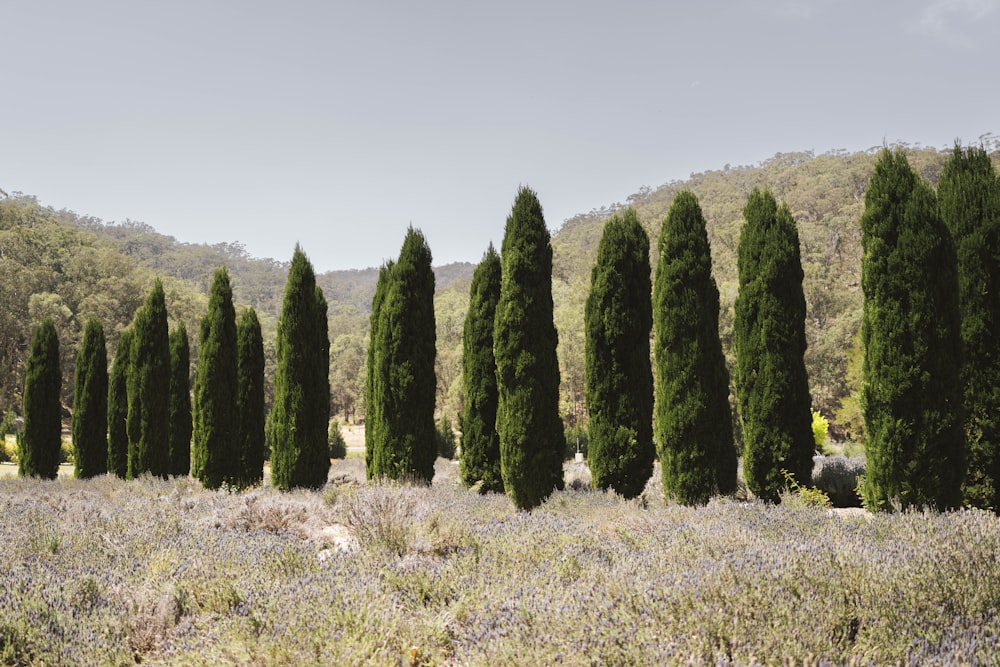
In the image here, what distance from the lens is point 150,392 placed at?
16.1 metres

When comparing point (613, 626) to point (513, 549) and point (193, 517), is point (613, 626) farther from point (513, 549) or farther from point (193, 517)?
point (193, 517)

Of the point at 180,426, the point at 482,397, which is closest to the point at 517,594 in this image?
the point at 482,397

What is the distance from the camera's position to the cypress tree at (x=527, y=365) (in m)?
10.4

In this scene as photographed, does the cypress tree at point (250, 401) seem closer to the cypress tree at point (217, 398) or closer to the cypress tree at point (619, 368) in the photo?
the cypress tree at point (217, 398)

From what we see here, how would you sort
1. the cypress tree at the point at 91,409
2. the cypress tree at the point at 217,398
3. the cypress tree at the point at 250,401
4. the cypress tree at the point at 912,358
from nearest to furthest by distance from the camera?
the cypress tree at the point at 912,358 → the cypress tree at the point at 217,398 → the cypress tree at the point at 250,401 → the cypress tree at the point at 91,409

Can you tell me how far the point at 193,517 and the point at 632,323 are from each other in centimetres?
721

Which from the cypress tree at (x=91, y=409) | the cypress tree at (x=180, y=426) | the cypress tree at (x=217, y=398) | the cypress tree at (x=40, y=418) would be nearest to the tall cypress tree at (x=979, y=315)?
the cypress tree at (x=217, y=398)

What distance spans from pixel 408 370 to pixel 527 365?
313 cm

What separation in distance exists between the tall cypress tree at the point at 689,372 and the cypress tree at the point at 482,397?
3855 millimetres

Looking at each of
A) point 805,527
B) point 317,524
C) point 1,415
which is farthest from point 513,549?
point 1,415

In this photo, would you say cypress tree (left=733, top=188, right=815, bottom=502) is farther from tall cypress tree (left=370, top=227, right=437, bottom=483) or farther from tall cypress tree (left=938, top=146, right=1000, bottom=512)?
tall cypress tree (left=370, top=227, right=437, bottom=483)

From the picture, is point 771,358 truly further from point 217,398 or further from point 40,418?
point 40,418

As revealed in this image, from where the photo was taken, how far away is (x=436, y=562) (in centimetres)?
566

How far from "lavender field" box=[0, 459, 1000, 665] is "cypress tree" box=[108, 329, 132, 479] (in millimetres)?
12331
